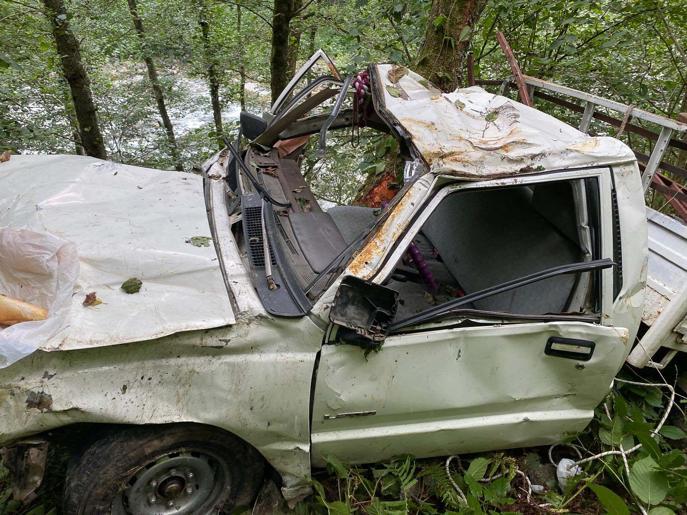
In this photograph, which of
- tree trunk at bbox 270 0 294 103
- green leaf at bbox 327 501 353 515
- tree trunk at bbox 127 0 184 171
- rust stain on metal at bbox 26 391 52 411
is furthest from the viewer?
tree trunk at bbox 127 0 184 171

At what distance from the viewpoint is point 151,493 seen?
6.53 feet

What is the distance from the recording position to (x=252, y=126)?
10.5ft

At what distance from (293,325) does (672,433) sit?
98.6 inches

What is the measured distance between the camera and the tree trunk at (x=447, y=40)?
4094 millimetres

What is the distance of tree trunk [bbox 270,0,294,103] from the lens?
211 inches

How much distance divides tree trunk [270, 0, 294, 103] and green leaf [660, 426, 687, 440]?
503 centimetres

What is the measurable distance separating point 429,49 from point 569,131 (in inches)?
88.8

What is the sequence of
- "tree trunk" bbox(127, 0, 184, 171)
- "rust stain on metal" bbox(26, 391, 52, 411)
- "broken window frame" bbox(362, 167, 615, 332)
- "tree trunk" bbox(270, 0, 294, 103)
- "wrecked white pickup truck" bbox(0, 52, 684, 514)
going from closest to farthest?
"rust stain on metal" bbox(26, 391, 52, 411) < "wrecked white pickup truck" bbox(0, 52, 684, 514) < "broken window frame" bbox(362, 167, 615, 332) < "tree trunk" bbox(270, 0, 294, 103) < "tree trunk" bbox(127, 0, 184, 171)

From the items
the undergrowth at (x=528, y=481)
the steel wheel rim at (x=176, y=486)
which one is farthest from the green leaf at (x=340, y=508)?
the steel wheel rim at (x=176, y=486)

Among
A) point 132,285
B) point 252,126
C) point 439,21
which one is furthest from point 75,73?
point 132,285

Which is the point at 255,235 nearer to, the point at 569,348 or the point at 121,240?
the point at 121,240

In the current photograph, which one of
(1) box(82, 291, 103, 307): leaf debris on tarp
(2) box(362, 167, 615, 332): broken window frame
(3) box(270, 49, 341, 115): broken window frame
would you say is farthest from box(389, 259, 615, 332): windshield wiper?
(3) box(270, 49, 341, 115): broken window frame

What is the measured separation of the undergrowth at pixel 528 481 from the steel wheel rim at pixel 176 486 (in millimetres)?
426

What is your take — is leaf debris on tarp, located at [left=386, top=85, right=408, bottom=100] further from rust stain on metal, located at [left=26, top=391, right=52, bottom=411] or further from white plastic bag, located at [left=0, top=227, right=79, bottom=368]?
rust stain on metal, located at [left=26, top=391, right=52, bottom=411]
